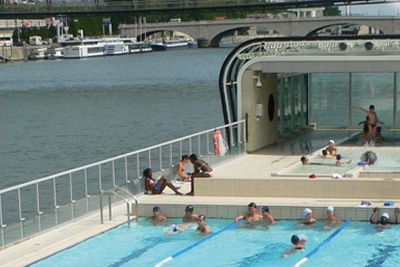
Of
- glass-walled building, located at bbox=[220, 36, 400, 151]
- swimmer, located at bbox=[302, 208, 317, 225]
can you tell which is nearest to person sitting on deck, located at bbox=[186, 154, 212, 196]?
swimmer, located at bbox=[302, 208, 317, 225]

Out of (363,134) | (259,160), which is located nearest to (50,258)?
(259,160)

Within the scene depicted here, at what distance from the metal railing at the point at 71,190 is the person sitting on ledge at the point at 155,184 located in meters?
0.18

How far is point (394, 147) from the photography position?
24.8 m

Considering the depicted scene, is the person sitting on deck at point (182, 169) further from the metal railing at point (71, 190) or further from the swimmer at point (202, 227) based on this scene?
the swimmer at point (202, 227)

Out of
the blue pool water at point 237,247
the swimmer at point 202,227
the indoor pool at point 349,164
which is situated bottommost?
the blue pool water at point 237,247

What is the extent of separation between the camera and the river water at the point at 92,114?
131 feet

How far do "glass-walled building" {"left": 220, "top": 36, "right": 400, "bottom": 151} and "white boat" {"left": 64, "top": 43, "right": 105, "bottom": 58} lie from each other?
116 metres

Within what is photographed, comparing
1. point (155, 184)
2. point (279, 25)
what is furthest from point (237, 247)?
point (279, 25)

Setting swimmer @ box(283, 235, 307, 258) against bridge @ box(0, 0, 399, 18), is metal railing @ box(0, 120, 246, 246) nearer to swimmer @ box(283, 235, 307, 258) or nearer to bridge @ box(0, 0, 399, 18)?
swimmer @ box(283, 235, 307, 258)

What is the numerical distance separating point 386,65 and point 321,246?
9.37 m

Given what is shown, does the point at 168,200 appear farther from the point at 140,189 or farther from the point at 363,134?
the point at 363,134

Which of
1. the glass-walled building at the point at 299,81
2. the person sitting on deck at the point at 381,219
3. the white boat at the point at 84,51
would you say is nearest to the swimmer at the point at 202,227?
the person sitting on deck at the point at 381,219

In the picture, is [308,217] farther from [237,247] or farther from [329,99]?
[329,99]

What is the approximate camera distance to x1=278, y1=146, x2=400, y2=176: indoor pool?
818 inches
